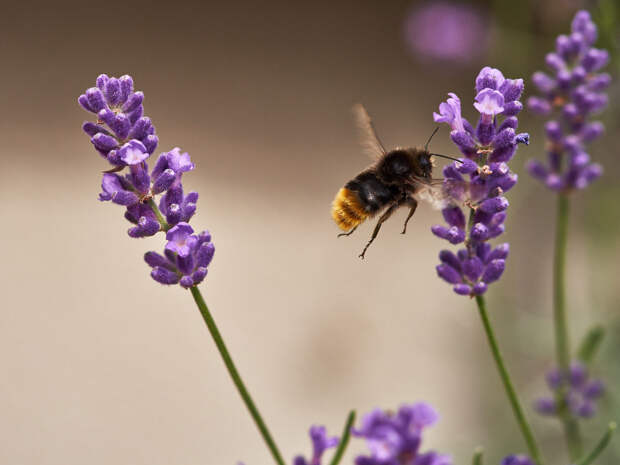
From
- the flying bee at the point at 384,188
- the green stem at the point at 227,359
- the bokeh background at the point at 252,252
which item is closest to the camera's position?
the green stem at the point at 227,359

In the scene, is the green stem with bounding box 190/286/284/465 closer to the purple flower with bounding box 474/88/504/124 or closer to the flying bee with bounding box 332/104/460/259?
the purple flower with bounding box 474/88/504/124

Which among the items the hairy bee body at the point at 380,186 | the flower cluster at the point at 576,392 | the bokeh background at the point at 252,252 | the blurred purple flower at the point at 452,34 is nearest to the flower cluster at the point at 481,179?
the hairy bee body at the point at 380,186

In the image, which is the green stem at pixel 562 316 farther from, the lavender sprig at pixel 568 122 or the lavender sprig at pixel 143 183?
the lavender sprig at pixel 143 183

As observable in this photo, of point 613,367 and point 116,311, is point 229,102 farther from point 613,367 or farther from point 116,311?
point 613,367

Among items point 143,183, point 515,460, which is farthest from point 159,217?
point 515,460

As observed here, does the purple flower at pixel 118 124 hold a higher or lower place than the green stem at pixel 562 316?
higher

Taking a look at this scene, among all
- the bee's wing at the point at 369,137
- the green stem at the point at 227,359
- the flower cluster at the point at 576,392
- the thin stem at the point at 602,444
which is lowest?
the flower cluster at the point at 576,392
